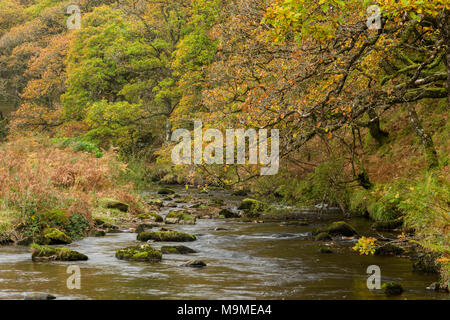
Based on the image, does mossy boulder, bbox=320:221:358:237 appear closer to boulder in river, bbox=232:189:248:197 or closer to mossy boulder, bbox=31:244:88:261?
mossy boulder, bbox=31:244:88:261

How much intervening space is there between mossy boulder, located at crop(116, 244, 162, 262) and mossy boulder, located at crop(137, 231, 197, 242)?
8.18ft

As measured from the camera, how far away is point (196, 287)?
9.19 meters

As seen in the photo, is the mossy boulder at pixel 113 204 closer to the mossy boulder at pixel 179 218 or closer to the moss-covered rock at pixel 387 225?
the mossy boulder at pixel 179 218

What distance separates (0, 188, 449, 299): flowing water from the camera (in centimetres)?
870

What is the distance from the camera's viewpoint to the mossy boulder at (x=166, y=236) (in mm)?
14805

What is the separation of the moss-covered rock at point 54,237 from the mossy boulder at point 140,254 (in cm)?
213

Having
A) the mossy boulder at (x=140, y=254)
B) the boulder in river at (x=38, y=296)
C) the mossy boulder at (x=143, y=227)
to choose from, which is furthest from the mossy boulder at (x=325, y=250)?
the boulder in river at (x=38, y=296)

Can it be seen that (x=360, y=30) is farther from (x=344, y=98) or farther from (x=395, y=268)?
(x=395, y=268)

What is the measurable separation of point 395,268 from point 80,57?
35.8 metres

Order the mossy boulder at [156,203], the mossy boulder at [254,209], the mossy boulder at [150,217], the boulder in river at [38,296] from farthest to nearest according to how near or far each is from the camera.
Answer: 1. the mossy boulder at [156,203]
2. the mossy boulder at [254,209]
3. the mossy boulder at [150,217]
4. the boulder in river at [38,296]

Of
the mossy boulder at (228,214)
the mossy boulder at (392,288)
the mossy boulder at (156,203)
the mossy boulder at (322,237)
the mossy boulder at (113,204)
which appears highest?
the mossy boulder at (113,204)

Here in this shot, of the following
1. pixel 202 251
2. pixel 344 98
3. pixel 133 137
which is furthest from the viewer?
pixel 133 137

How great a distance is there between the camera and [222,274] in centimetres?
1047
